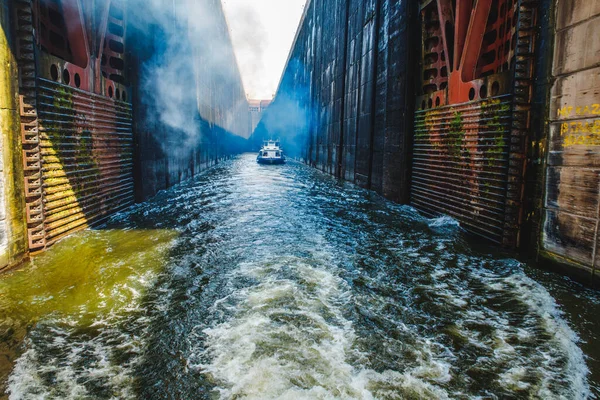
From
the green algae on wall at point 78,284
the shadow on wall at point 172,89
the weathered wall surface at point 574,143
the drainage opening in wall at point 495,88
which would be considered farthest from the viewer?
the shadow on wall at point 172,89

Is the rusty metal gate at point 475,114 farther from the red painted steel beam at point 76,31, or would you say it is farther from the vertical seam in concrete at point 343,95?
the vertical seam in concrete at point 343,95

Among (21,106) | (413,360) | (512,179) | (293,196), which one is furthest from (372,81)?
(413,360)

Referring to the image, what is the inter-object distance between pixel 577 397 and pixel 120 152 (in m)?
10.6

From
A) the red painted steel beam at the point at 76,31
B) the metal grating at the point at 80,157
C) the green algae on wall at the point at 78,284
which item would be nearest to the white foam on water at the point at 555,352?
the green algae on wall at the point at 78,284

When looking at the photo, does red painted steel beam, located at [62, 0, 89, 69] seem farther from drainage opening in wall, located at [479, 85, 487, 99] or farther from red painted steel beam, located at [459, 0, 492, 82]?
drainage opening in wall, located at [479, 85, 487, 99]

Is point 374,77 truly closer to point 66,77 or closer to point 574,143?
point 574,143

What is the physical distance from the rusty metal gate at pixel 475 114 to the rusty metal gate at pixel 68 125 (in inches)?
309

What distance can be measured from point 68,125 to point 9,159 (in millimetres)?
2201

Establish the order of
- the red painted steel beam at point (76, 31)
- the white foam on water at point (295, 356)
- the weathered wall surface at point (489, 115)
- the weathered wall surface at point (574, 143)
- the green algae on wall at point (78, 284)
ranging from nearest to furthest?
the white foam on water at point (295, 356)
the green algae on wall at point (78, 284)
the weathered wall surface at point (574, 143)
the weathered wall surface at point (489, 115)
the red painted steel beam at point (76, 31)

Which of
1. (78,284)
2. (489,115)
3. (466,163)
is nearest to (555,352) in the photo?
(489,115)

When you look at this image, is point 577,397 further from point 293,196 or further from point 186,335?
point 293,196

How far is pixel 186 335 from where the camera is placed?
3797 mm

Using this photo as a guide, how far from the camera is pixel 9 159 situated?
541 centimetres

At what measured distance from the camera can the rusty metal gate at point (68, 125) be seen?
232 inches
